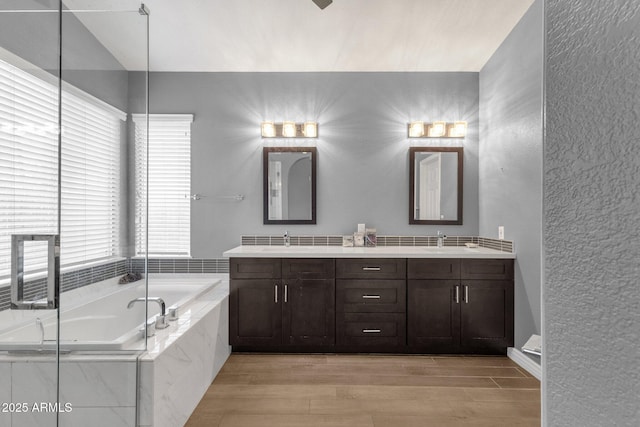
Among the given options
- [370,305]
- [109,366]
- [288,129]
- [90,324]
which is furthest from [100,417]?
[288,129]

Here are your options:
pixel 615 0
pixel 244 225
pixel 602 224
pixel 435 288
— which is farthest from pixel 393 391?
pixel 615 0

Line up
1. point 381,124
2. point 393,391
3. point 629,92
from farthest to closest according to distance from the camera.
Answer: point 381,124
point 393,391
point 629,92

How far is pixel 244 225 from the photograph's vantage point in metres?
3.66

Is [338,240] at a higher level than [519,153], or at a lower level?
lower

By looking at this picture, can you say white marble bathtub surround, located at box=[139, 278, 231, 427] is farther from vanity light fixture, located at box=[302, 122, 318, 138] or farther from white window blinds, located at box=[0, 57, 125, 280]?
vanity light fixture, located at box=[302, 122, 318, 138]

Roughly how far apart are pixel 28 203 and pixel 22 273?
0.71 feet

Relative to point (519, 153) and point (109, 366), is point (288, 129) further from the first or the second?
point (109, 366)

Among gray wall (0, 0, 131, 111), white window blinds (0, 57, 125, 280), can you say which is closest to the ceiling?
gray wall (0, 0, 131, 111)

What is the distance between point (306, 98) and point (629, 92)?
3450 millimetres

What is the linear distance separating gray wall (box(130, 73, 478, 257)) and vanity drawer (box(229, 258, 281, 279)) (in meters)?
0.60

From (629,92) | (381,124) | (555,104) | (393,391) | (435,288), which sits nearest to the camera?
(629,92)

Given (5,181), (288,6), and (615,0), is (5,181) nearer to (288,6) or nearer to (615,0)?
(615,0)

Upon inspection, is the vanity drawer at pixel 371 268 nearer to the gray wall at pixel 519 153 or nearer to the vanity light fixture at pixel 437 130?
the gray wall at pixel 519 153

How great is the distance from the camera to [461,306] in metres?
3.06
